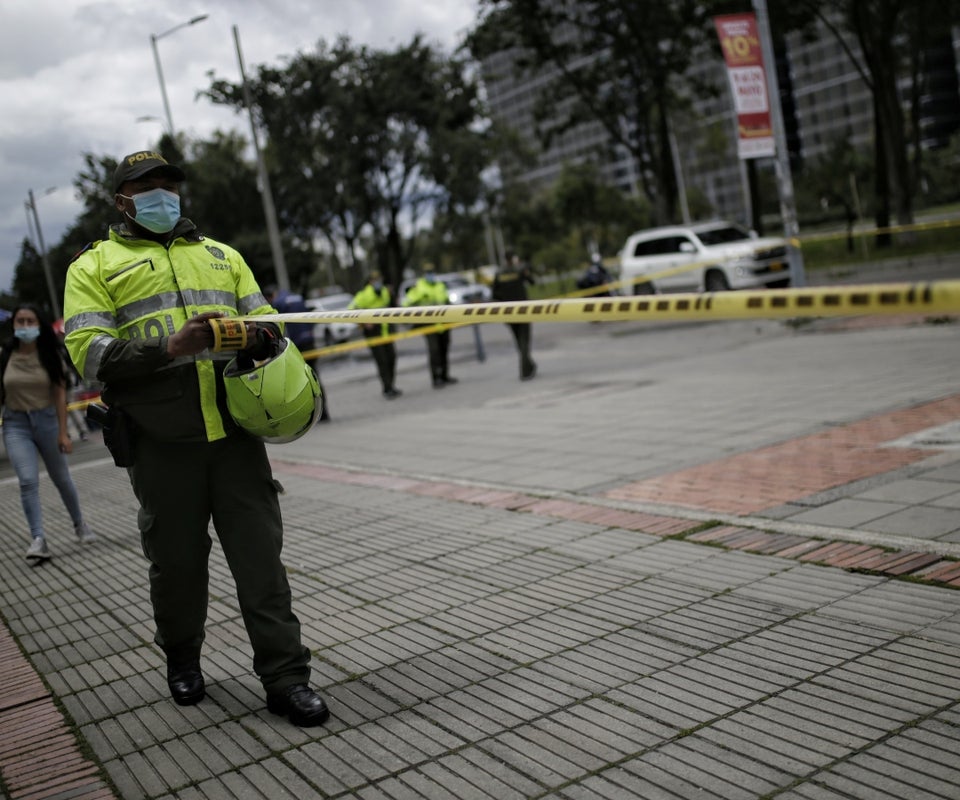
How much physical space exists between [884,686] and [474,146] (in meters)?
36.5

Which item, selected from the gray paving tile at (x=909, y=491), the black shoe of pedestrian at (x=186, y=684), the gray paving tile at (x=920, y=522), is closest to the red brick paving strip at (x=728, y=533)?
the gray paving tile at (x=920, y=522)

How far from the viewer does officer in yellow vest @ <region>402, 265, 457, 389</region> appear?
662 inches

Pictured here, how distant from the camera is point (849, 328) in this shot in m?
16.0

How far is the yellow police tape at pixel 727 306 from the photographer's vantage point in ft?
7.67

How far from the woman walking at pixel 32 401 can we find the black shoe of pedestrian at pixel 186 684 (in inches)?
140

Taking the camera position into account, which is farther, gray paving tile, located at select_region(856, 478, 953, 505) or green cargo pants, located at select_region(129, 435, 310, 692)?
gray paving tile, located at select_region(856, 478, 953, 505)

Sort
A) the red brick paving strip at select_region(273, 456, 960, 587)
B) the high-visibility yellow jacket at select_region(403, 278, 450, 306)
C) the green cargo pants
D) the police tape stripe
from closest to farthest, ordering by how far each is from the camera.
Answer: the police tape stripe
the green cargo pants
the red brick paving strip at select_region(273, 456, 960, 587)
the high-visibility yellow jacket at select_region(403, 278, 450, 306)

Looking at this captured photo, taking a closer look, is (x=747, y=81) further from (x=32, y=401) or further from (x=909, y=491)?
(x=32, y=401)

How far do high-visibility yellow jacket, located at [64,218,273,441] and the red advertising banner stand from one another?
15568mm

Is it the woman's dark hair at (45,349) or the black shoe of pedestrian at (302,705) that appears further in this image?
the woman's dark hair at (45,349)

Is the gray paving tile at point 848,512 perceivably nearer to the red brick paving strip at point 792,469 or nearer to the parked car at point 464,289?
the red brick paving strip at point 792,469

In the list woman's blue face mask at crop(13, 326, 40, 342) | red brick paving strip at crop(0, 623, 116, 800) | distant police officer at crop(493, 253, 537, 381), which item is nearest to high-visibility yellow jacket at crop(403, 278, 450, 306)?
distant police officer at crop(493, 253, 537, 381)

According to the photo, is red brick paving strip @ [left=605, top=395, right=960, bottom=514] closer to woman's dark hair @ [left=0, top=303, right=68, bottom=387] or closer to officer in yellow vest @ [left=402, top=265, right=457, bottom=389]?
woman's dark hair @ [left=0, top=303, right=68, bottom=387]

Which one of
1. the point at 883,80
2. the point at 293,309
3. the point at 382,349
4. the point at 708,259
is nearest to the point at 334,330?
the point at 708,259
